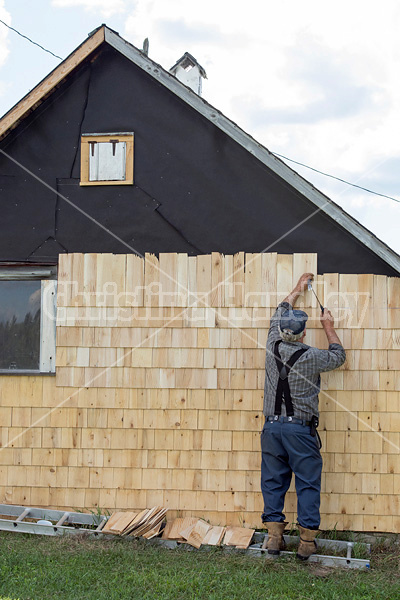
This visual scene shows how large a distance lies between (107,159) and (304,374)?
3.16 meters

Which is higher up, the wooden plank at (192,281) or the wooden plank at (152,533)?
the wooden plank at (192,281)

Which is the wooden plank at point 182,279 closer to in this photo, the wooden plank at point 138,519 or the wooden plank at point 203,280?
the wooden plank at point 203,280

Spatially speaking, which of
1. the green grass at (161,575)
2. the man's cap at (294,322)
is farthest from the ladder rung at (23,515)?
the man's cap at (294,322)

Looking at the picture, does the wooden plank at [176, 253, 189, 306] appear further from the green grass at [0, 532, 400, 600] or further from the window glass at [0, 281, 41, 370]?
the green grass at [0, 532, 400, 600]

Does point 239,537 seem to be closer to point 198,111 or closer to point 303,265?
point 303,265

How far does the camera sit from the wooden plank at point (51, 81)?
6062 millimetres

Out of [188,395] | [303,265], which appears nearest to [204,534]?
[188,395]

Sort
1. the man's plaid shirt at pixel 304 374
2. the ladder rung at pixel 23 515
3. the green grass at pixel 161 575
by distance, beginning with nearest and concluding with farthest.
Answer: the green grass at pixel 161 575
the man's plaid shirt at pixel 304 374
the ladder rung at pixel 23 515

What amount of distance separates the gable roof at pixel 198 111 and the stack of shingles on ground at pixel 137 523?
11.6 feet

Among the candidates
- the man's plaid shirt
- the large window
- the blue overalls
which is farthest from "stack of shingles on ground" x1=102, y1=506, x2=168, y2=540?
the large window

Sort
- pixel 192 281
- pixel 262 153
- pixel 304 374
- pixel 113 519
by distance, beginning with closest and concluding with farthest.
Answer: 1. pixel 304 374
2. pixel 113 519
3. pixel 262 153
4. pixel 192 281

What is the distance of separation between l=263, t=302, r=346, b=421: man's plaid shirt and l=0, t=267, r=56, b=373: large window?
7.93 feet

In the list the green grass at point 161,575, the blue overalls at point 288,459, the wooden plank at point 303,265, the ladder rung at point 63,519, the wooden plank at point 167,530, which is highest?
the wooden plank at point 303,265

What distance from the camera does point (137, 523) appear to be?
5699mm
